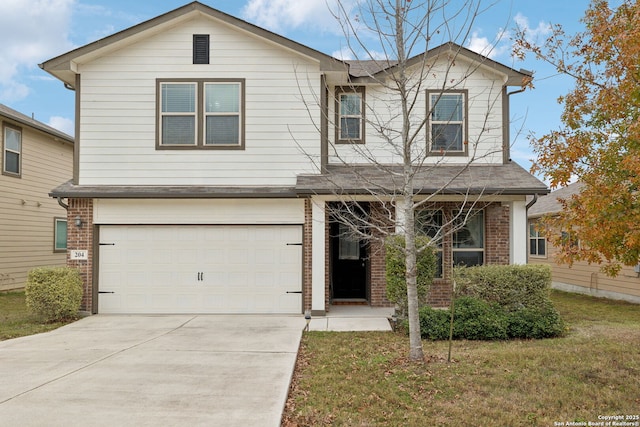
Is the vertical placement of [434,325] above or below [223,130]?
below

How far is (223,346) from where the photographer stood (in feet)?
25.6

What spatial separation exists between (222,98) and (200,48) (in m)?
1.28

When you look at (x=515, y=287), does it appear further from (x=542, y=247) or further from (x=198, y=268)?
(x=542, y=247)

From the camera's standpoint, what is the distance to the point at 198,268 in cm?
1101

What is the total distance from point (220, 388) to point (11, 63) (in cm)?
2570

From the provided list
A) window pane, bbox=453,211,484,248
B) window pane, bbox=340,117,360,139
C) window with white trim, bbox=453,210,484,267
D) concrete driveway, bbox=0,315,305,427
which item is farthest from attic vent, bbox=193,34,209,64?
window pane, bbox=453,211,484,248

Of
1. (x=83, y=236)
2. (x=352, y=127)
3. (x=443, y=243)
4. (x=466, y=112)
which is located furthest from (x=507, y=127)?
(x=83, y=236)

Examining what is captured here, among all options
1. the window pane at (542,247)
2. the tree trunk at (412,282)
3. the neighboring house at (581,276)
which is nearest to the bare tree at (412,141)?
the tree trunk at (412,282)

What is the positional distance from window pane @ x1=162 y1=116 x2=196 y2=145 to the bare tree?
330 centimetres

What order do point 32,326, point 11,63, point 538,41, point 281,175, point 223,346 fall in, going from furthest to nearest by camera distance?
point 11,63 → point 281,175 → point 32,326 → point 223,346 → point 538,41

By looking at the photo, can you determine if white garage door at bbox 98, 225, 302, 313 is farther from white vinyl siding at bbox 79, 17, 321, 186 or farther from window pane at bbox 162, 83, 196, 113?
window pane at bbox 162, 83, 196, 113

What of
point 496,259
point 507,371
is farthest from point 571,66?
point 496,259

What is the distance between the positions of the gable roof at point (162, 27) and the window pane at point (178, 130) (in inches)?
78.1

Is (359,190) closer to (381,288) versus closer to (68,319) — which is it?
(381,288)
